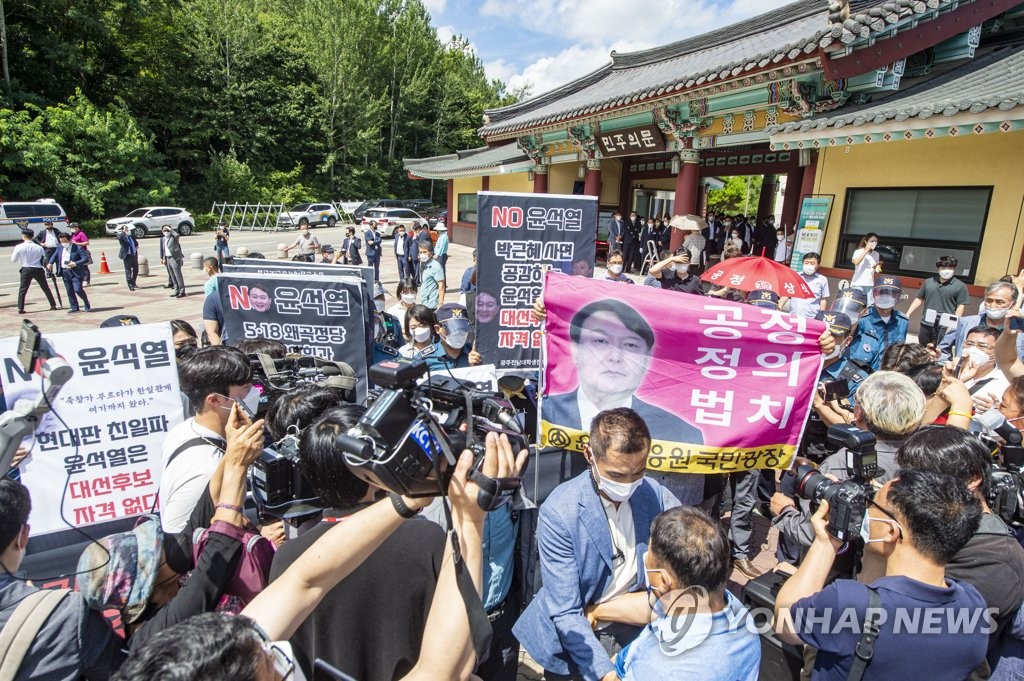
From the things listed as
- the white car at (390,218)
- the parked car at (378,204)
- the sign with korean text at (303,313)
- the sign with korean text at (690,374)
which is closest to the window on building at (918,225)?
A: the sign with korean text at (690,374)

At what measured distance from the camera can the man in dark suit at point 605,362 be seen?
10.6 ft

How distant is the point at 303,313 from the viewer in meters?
4.92

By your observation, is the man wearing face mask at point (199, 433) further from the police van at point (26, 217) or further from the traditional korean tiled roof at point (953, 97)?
the police van at point (26, 217)

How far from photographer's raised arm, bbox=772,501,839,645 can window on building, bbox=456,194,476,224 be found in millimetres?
21776

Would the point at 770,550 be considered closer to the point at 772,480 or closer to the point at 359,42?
the point at 772,480

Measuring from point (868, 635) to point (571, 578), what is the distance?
3.18 feet

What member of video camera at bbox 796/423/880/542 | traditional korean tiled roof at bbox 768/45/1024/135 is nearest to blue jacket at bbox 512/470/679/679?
video camera at bbox 796/423/880/542

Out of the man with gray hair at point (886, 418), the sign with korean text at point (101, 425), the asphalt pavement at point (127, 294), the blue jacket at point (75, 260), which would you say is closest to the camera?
the man with gray hair at point (886, 418)

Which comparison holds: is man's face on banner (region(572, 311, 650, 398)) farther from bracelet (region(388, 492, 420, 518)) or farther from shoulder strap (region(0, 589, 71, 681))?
shoulder strap (region(0, 589, 71, 681))

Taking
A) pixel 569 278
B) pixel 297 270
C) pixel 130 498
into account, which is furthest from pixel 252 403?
pixel 297 270

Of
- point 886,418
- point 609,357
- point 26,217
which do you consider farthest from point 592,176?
point 26,217

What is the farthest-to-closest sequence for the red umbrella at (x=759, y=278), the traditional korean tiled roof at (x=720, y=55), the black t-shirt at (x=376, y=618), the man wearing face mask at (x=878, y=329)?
the traditional korean tiled roof at (x=720, y=55) → the red umbrella at (x=759, y=278) → the man wearing face mask at (x=878, y=329) → the black t-shirt at (x=376, y=618)

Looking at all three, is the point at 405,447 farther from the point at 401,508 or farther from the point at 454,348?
the point at 454,348

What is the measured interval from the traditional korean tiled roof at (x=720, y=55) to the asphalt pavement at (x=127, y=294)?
5556 millimetres
